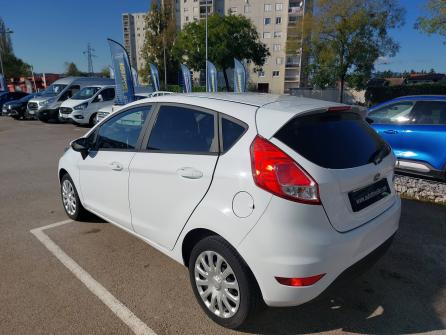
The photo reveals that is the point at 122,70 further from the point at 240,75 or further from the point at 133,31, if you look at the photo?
the point at 133,31

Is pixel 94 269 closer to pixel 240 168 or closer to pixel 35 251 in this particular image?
pixel 35 251

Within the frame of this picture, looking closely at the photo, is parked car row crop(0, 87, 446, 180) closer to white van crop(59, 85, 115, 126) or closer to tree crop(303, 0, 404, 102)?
white van crop(59, 85, 115, 126)

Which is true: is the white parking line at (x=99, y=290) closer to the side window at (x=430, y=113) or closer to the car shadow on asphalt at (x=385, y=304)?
the car shadow on asphalt at (x=385, y=304)

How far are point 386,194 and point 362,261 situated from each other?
63 cm

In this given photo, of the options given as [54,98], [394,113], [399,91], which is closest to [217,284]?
[394,113]

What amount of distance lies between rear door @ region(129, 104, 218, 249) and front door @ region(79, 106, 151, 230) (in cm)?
17

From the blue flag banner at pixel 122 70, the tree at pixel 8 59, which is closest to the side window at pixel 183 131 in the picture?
the blue flag banner at pixel 122 70

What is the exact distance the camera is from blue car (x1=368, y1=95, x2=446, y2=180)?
5.26 meters

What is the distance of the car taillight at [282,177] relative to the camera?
6.40ft

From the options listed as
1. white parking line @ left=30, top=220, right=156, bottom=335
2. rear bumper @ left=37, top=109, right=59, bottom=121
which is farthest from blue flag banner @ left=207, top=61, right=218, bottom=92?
white parking line @ left=30, top=220, right=156, bottom=335

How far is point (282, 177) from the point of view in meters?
1.96

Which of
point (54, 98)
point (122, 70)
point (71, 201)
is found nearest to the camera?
point (71, 201)

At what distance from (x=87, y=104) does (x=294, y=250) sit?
14894 millimetres

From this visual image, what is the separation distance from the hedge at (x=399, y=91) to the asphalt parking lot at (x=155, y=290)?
22771 mm
